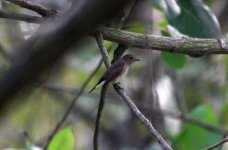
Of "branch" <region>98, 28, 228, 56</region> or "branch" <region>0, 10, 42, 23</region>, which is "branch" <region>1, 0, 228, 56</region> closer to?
"branch" <region>98, 28, 228, 56</region>

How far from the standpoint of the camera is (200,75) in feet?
18.7

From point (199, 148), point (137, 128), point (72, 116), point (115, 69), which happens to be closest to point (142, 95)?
point (137, 128)

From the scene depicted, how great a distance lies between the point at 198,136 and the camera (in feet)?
12.1

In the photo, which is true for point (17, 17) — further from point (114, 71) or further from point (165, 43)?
point (165, 43)

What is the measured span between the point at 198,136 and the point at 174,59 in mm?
781

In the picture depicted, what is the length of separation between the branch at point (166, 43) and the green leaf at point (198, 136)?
1.35 m

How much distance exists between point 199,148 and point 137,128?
207 centimetres

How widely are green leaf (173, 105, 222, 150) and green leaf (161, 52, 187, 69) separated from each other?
0.62m

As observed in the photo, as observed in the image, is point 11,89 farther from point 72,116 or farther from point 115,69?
point 72,116

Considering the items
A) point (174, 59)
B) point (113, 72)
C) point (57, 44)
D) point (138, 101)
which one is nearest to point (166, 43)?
point (113, 72)

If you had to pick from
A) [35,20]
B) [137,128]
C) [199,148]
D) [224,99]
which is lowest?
[137,128]

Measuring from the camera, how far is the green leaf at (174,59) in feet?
10.1

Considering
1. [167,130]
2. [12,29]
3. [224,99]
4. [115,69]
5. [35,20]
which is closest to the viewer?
[35,20]

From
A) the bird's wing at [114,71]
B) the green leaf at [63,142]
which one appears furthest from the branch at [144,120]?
the green leaf at [63,142]
